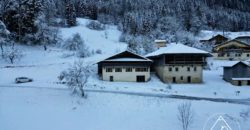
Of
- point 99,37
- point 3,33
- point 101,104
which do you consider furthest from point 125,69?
point 99,37

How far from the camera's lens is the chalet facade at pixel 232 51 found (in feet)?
295

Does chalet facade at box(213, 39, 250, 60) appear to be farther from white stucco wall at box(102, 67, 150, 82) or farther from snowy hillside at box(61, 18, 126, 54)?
white stucco wall at box(102, 67, 150, 82)

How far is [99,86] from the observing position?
5250cm

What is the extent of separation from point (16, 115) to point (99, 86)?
14.5m

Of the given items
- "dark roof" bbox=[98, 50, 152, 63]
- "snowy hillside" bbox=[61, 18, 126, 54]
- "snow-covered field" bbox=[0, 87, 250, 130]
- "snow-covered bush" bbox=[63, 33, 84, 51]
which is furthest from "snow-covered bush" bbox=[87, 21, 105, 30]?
"snow-covered field" bbox=[0, 87, 250, 130]

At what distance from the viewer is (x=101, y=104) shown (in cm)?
4428

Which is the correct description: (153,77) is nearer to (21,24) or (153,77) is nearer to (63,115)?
(63,115)

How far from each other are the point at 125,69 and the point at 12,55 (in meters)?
23.7

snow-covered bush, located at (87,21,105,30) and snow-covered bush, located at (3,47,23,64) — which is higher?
snow-covered bush, located at (87,21,105,30)

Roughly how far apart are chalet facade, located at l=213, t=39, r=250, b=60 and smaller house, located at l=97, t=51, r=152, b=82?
1448 inches

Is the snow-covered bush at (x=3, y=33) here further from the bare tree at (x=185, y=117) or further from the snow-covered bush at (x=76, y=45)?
the bare tree at (x=185, y=117)

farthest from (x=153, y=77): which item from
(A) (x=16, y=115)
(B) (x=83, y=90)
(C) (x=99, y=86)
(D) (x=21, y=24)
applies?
(D) (x=21, y=24)

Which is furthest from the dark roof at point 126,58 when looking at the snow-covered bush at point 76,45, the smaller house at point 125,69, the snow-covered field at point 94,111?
the snow-covered bush at point 76,45

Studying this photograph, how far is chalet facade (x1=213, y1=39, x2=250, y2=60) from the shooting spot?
89.8m
